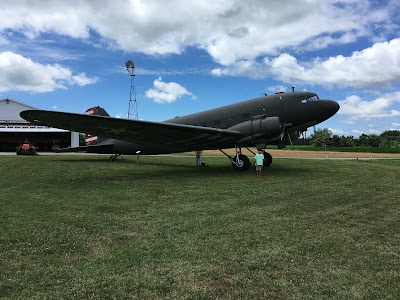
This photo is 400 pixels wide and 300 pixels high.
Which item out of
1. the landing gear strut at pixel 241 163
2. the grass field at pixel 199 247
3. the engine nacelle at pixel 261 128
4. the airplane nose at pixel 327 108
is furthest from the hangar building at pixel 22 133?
the grass field at pixel 199 247

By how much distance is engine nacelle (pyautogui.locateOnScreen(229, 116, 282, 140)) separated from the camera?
57.7ft

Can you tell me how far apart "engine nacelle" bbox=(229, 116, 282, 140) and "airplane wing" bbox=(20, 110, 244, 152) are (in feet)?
1.47

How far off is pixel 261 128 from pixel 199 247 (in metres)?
13.0

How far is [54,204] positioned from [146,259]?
5.20m

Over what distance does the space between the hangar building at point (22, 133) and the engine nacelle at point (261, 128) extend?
152ft

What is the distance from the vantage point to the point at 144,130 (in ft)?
54.2

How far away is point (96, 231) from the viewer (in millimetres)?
6453

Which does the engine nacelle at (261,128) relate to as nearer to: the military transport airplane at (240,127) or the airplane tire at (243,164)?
the military transport airplane at (240,127)

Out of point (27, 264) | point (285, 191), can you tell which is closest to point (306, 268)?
point (27, 264)

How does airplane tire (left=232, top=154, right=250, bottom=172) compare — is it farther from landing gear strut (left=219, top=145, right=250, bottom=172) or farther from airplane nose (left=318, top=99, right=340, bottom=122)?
airplane nose (left=318, top=99, right=340, bottom=122)

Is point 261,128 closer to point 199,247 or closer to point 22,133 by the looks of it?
point 199,247

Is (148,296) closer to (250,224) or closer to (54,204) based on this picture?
(250,224)

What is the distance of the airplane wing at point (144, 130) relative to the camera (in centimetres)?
1395

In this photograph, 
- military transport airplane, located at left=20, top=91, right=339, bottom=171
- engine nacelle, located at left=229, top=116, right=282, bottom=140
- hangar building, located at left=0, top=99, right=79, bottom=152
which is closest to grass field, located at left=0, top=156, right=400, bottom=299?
military transport airplane, located at left=20, top=91, right=339, bottom=171
